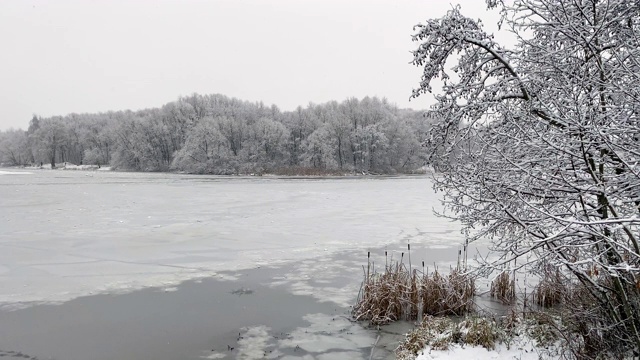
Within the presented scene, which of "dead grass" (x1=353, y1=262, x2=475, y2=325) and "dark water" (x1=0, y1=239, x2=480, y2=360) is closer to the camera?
"dark water" (x1=0, y1=239, x2=480, y2=360)

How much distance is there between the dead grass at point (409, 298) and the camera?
8.45m

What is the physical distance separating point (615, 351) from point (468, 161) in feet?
8.99

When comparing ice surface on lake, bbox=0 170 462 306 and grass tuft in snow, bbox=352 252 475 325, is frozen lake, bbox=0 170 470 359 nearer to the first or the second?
ice surface on lake, bbox=0 170 462 306

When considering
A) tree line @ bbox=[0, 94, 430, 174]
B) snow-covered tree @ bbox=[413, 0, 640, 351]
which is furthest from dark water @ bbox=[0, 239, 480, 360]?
tree line @ bbox=[0, 94, 430, 174]

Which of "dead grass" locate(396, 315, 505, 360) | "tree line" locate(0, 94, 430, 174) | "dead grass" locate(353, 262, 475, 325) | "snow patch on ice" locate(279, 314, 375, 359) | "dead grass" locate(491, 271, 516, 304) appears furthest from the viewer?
"tree line" locate(0, 94, 430, 174)

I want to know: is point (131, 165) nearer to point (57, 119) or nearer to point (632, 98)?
point (57, 119)

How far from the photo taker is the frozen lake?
7418mm

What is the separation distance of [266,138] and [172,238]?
58609 millimetres

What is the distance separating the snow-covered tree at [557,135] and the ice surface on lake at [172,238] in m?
5.12

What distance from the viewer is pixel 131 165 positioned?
3280 inches

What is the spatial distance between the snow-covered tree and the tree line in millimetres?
58288

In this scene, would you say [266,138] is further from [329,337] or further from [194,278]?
[329,337]

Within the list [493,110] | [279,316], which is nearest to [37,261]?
[279,316]

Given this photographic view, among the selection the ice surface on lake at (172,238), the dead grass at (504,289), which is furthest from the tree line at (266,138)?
the dead grass at (504,289)
